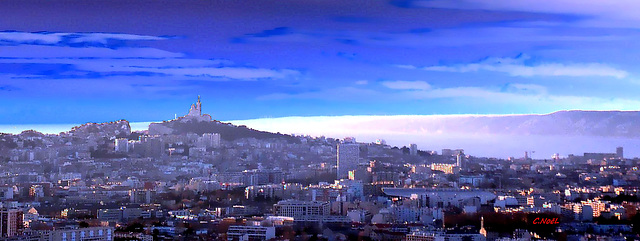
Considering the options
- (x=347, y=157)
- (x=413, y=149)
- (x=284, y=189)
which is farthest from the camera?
(x=413, y=149)

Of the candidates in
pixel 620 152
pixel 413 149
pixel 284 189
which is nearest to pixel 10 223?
pixel 284 189

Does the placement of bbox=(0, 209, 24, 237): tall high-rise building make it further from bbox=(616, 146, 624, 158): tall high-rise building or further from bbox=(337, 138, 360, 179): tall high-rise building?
bbox=(616, 146, 624, 158): tall high-rise building

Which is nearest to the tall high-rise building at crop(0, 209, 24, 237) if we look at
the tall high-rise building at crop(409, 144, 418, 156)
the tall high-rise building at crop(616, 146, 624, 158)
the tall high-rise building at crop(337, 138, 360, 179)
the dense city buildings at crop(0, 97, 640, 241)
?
the dense city buildings at crop(0, 97, 640, 241)

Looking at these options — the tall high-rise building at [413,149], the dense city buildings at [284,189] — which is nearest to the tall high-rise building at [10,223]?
the dense city buildings at [284,189]

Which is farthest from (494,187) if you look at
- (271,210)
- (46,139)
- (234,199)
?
(46,139)

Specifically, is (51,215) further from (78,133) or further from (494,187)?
(78,133)

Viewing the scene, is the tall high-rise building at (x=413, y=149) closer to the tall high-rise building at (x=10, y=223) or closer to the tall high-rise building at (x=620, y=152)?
the tall high-rise building at (x=620, y=152)

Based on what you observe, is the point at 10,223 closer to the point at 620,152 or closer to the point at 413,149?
the point at 620,152
